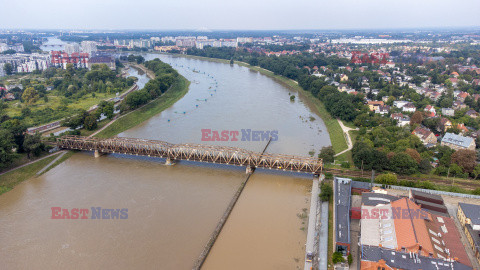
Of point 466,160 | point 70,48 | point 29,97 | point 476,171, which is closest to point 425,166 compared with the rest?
point 466,160

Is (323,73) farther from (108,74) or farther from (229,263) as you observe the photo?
(229,263)

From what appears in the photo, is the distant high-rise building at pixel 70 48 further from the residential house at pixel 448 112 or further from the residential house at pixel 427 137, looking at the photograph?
the residential house at pixel 448 112

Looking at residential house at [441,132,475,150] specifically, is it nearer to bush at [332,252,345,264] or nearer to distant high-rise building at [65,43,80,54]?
bush at [332,252,345,264]

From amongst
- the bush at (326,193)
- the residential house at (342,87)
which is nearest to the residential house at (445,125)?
the residential house at (342,87)

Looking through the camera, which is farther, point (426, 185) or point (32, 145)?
point (32, 145)

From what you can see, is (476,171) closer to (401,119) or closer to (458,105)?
(401,119)
